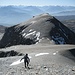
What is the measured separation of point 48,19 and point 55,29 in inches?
491

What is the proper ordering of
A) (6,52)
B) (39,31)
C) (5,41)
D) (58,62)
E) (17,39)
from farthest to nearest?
1. (5,41)
2. (17,39)
3. (39,31)
4. (6,52)
5. (58,62)

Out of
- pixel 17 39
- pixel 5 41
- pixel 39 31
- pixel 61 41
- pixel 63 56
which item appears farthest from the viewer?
pixel 5 41

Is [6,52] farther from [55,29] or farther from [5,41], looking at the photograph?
[5,41]

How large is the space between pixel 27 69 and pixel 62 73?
19.2 ft

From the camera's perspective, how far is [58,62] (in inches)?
1473

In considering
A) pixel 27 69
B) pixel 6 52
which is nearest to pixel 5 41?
pixel 6 52

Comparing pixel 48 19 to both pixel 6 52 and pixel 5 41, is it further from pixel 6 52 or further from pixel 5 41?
pixel 6 52

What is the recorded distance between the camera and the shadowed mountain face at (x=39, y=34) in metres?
80.5

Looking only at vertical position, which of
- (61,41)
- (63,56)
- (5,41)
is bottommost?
(5,41)

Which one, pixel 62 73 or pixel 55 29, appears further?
pixel 55 29

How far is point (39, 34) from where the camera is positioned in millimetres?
83812

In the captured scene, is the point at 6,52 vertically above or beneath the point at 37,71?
beneath

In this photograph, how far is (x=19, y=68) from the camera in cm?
3450

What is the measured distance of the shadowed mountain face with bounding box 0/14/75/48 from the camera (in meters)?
80.5
